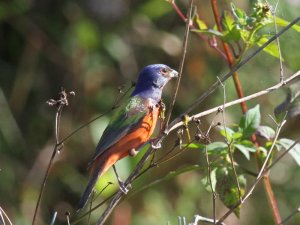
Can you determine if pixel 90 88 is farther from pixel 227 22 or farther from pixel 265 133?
pixel 265 133

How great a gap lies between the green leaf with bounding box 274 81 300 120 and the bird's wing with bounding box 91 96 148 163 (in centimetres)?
97

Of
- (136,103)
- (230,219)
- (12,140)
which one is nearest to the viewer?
(136,103)

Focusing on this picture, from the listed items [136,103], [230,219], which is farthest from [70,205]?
[136,103]

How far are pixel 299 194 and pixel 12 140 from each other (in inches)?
99.1

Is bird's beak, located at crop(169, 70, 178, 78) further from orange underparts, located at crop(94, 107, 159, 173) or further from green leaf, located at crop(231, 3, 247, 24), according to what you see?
green leaf, located at crop(231, 3, 247, 24)

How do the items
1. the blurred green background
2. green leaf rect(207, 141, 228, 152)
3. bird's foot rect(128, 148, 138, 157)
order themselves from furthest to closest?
the blurred green background, bird's foot rect(128, 148, 138, 157), green leaf rect(207, 141, 228, 152)

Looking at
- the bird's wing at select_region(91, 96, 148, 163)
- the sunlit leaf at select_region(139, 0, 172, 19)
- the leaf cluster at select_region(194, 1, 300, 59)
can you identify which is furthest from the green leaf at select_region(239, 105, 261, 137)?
the sunlit leaf at select_region(139, 0, 172, 19)

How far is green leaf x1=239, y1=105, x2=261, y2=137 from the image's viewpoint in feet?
10.3

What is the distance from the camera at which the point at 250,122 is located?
124 inches

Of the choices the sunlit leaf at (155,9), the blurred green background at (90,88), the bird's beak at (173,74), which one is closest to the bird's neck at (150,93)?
the bird's beak at (173,74)

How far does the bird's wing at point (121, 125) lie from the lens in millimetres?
3756

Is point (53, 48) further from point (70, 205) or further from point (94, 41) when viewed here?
point (70, 205)

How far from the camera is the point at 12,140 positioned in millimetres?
6383

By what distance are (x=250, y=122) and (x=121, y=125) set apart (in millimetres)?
892
